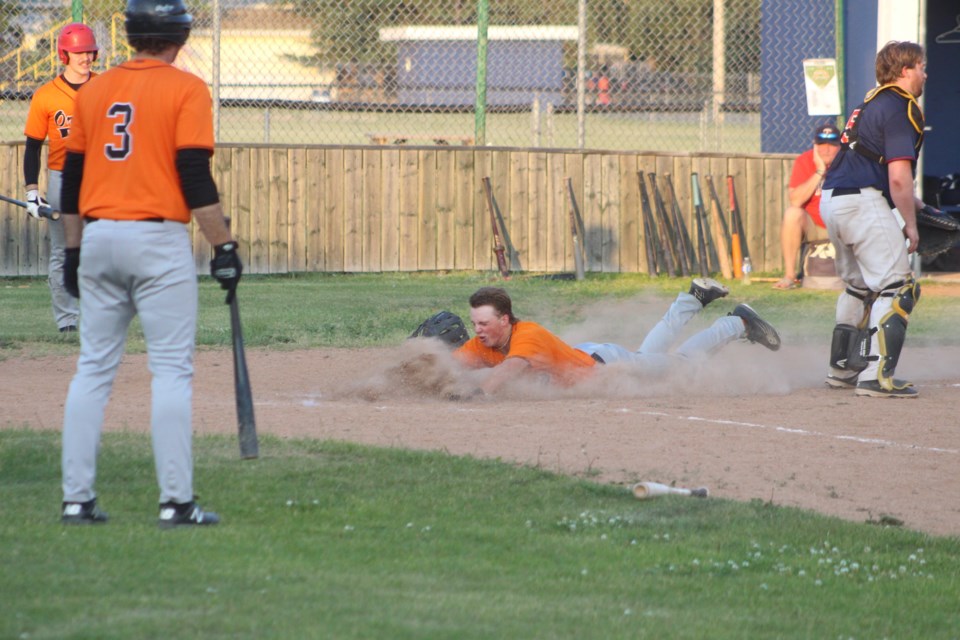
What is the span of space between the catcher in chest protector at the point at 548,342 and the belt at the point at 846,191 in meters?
1.03

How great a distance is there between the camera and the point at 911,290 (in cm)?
876

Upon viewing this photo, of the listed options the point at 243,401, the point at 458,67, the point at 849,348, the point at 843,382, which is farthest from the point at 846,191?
the point at 458,67

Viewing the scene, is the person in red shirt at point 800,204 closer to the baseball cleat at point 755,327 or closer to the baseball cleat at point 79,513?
the baseball cleat at point 755,327

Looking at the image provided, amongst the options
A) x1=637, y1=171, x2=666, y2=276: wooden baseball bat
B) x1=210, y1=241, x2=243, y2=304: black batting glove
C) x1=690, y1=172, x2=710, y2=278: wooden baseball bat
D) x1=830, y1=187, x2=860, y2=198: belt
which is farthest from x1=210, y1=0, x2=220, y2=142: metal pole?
x1=210, y1=241, x2=243, y2=304: black batting glove

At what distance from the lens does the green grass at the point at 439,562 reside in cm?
402

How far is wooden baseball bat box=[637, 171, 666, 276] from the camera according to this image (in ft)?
55.2

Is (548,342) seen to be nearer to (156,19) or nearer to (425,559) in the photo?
(425,559)

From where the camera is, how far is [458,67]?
17.2 m

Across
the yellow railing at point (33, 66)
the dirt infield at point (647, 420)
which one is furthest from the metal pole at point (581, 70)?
the dirt infield at point (647, 420)

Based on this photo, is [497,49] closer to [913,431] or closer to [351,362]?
[351,362]

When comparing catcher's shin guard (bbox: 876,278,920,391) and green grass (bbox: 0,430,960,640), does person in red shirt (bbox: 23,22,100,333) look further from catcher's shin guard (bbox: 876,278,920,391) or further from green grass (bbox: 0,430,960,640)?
catcher's shin guard (bbox: 876,278,920,391)

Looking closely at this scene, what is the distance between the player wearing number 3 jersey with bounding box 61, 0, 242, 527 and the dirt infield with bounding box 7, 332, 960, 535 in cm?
156

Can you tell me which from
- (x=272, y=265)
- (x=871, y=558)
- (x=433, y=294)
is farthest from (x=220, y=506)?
(x=272, y=265)

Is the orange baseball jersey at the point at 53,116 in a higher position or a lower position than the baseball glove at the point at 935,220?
higher
